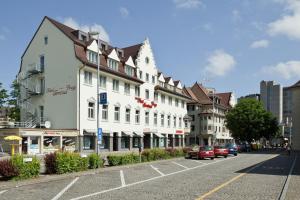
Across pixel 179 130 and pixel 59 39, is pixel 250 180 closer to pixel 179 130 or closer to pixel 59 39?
pixel 59 39

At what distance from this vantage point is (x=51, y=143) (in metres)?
41.9

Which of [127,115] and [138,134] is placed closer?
[127,115]

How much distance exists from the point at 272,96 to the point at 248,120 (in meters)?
108

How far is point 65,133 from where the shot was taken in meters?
42.1

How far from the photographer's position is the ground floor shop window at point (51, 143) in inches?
1629

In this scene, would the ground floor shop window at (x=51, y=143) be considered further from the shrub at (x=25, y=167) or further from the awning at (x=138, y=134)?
the shrub at (x=25, y=167)

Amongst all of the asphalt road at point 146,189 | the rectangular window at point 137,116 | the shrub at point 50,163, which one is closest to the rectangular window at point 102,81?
the rectangular window at point 137,116

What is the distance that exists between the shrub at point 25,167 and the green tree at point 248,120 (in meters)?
64.9

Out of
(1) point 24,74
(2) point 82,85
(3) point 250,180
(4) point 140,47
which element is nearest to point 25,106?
(1) point 24,74

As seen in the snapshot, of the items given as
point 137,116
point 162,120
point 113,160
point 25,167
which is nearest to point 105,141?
point 137,116

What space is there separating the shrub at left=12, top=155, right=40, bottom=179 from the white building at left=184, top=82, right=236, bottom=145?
69.6m

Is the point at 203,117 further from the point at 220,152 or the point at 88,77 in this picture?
the point at 88,77

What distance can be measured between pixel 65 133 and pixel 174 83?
33628 millimetres

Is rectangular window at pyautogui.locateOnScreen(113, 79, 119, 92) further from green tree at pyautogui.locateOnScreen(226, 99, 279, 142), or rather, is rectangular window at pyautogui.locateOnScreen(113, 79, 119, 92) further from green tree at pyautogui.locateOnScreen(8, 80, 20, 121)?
green tree at pyautogui.locateOnScreen(226, 99, 279, 142)
